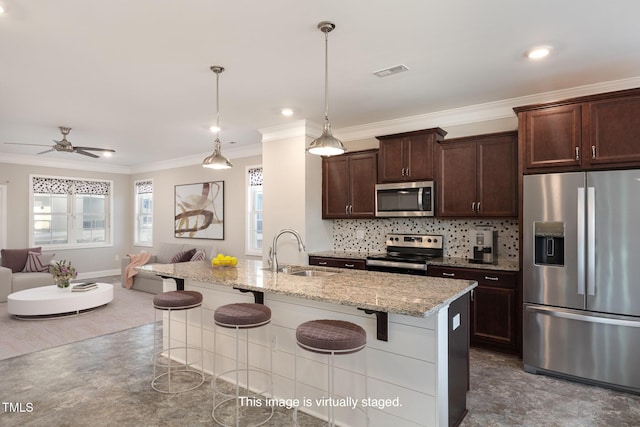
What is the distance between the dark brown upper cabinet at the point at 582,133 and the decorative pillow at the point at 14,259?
783 cm

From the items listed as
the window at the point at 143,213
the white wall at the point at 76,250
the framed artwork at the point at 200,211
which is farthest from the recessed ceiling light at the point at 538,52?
the white wall at the point at 76,250

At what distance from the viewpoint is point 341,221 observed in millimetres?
5352

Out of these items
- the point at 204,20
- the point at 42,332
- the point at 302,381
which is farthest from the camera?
the point at 42,332

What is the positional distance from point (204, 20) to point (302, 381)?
2.54 meters

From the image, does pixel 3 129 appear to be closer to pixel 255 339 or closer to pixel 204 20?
pixel 204 20

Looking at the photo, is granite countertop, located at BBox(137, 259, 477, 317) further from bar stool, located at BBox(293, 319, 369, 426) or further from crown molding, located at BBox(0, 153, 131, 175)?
crown molding, located at BBox(0, 153, 131, 175)

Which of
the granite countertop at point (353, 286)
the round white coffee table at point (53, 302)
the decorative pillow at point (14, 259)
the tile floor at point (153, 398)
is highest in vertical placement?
the granite countertop at point (353, 286)

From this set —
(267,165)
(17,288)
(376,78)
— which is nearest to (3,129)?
(17,288)

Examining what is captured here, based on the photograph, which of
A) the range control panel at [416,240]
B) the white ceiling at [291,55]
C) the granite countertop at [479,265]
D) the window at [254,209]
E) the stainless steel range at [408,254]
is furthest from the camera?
the window at [254,209]

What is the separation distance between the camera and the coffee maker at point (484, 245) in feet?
12.7

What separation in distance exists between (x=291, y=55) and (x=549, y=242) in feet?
8.90

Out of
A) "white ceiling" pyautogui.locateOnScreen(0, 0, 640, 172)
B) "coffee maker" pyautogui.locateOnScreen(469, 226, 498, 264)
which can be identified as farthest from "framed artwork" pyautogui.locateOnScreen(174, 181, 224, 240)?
"coffee maker" pyautogui.locateOnScreen(469, 226, 498, 264)

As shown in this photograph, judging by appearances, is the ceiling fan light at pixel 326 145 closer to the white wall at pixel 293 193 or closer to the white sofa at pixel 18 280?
the white wall at pixel 293 193

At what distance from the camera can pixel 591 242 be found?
303 cm
